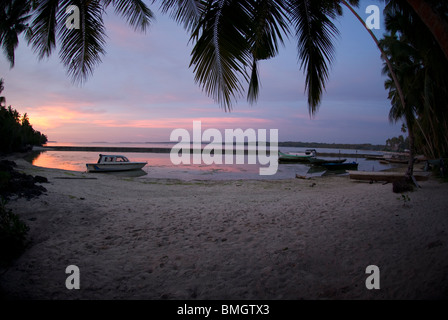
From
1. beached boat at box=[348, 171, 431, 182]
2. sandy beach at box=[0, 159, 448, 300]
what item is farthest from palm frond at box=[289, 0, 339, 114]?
beached boat at box=[348, 171, 431, 182]

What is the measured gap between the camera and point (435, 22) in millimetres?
2328

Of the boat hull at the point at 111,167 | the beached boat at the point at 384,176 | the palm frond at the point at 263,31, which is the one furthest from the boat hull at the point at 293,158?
the palm frond at the point at 263,31

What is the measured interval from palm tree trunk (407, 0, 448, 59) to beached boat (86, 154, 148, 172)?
840 inches

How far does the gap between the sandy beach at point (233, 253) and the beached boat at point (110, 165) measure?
15.2 meters

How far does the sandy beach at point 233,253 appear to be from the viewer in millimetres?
2619

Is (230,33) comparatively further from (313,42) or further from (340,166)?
(340,166)

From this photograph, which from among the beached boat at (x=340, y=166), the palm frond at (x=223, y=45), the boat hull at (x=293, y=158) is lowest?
the beached boat at (x=340, y=166)

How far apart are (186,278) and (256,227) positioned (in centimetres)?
224

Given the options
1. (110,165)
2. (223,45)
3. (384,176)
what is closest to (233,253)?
(223,45)

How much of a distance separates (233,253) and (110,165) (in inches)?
766

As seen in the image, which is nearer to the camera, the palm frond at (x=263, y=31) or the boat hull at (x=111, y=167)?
the palm frond at (x=263, y=31)

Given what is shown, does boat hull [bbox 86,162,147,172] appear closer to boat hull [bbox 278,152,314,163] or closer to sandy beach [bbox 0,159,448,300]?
sandy beach [bbox 0,159,448,300]

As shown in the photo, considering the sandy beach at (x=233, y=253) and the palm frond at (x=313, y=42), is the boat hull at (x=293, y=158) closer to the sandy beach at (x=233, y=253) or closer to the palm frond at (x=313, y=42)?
the sandy beach at (x=233, y=253)

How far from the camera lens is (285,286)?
8.89 feet
